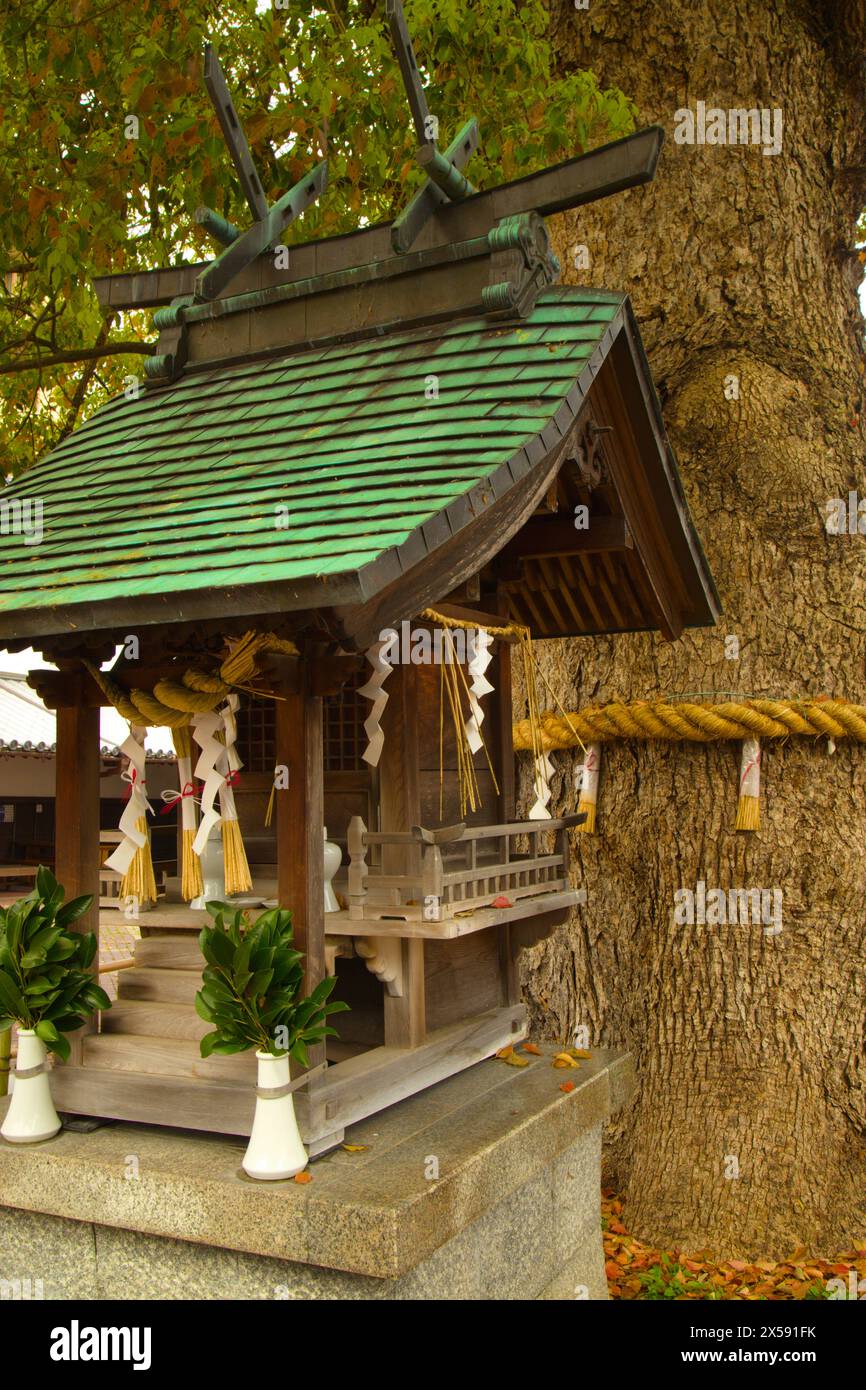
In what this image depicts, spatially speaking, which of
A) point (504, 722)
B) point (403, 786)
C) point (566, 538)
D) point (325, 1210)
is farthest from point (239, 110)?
point (325, 1210)

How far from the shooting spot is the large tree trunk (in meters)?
5.63

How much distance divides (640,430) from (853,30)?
12.7ft

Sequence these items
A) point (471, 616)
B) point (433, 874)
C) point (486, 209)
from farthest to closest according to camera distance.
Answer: point (471, 616) → point (486, 209) → point (433, 874)

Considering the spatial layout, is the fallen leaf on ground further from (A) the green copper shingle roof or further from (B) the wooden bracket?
(A) the green copper shingle roof

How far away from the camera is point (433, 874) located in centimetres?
375

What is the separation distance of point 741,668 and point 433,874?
2832mm

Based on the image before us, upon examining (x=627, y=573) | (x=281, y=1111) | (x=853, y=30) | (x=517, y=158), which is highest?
(x=853, y=30)

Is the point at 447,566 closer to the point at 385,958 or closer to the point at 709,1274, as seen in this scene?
the point at 385,958

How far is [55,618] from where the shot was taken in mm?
3268

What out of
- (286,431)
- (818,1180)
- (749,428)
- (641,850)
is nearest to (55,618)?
(286,431)

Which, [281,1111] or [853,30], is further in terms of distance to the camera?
[853,30]

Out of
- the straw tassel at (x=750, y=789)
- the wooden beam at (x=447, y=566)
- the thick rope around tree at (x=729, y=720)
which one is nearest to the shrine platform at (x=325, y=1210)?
the wooden beam at (x=447, y=566)

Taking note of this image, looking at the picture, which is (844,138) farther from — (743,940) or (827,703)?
(743,940)

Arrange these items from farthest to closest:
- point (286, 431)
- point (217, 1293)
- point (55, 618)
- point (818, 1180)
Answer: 1. point (818, 1180)
2. point (286, 431)
3. point (217, 1293)
4. point (55, 618)
